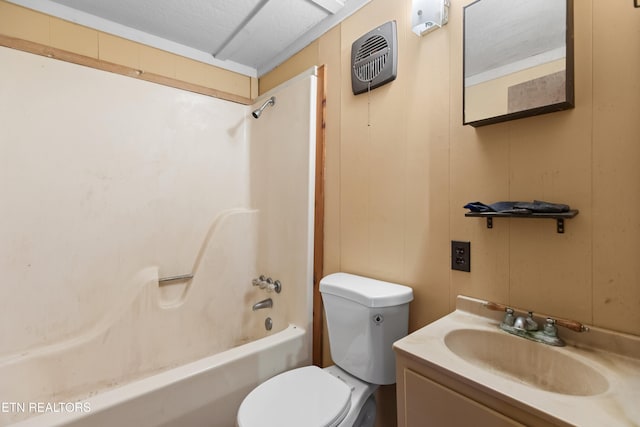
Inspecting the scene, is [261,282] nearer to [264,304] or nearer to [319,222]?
[264,304]

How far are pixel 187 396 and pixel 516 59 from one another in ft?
5.95

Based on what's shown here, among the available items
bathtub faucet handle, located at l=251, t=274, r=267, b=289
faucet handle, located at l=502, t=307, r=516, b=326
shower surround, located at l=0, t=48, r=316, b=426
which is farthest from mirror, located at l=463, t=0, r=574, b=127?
Result: bathtub faucet handle, located at l=251, t=274, r=267, b=289

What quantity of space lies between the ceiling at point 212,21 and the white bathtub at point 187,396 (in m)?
1.87

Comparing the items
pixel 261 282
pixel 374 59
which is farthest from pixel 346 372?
pixel 374 59

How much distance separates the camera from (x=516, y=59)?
97 centimetres

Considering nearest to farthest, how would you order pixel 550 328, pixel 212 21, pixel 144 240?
1. pixel 550 328
2. pixel 212 21
3. pixel 144 240

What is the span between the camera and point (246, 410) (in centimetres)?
107

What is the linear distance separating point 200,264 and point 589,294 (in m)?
2.08

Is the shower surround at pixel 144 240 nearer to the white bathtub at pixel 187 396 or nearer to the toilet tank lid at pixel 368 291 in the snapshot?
the white bathtub at pixel 187 396

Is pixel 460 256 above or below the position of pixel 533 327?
above

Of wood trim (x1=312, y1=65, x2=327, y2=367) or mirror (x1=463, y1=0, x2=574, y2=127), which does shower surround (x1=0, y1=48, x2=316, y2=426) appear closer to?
wood trim (x1=312, y1=65, x2=327, y2=367)

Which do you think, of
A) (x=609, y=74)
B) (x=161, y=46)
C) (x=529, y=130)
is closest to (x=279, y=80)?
(x=161, y=46)

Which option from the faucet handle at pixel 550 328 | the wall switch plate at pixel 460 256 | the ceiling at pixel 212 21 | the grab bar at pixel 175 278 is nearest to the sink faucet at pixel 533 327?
the faucet handle at pixel 550 328

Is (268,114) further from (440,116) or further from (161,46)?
(440,116)
